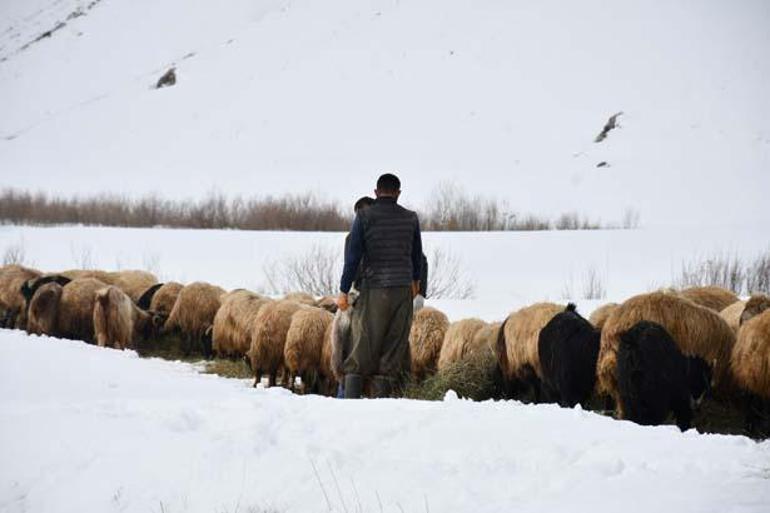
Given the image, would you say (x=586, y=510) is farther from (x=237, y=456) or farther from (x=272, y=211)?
(x=272, y=211)

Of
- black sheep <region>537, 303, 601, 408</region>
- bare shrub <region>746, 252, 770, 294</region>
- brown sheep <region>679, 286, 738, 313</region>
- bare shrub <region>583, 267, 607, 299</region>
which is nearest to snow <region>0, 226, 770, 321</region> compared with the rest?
bare shrub <region>583, 267, 607, 299</region>

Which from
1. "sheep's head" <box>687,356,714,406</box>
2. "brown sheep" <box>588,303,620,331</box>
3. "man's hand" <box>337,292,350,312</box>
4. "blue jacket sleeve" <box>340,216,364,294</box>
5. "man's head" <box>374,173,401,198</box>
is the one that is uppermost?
"man's head" <box>374,173,401,198</box>

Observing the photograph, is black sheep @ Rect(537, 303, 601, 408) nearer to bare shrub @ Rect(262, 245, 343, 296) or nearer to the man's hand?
the man's hand

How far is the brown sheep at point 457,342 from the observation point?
10117 millimetres

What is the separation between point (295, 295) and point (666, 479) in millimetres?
10648

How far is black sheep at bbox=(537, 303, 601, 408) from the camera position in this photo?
8219 mm

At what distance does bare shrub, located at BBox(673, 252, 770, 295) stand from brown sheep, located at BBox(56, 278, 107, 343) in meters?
11.5

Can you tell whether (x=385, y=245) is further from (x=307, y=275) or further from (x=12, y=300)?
(x=307, y=275)

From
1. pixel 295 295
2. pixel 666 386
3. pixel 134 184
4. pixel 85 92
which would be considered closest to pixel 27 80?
pixel 85 92

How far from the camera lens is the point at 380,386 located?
816 cm

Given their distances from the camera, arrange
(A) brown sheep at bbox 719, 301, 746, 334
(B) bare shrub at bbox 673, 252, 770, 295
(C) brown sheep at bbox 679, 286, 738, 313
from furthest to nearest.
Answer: (B) bare shrub at bbox 673, 252, 770, 295 < (C) brown sheep at bbox 679, 286, 738, 313 < (A) brown sheep at bbox 719, 301, 746, 334

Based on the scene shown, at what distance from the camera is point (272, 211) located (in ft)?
107

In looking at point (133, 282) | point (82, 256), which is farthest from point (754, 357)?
point (82, 256)

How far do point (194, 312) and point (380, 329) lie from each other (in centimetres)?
819
